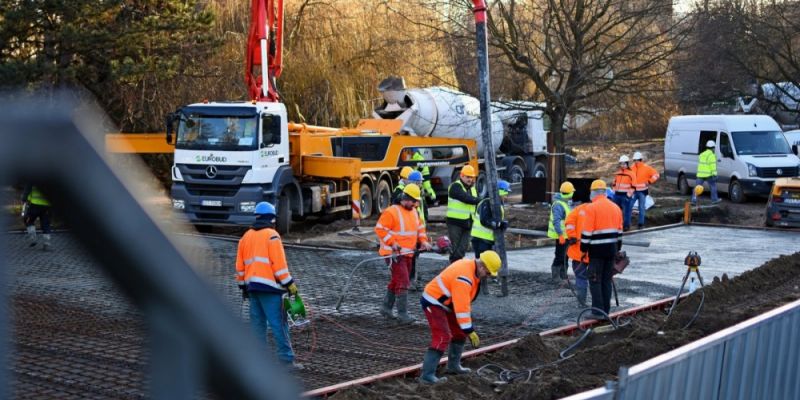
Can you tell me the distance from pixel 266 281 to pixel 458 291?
1.81 metres

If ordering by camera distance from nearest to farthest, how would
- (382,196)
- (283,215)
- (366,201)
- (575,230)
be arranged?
1. (575,230)
2. (283,215)
3. (366,201)
4. (382,196)

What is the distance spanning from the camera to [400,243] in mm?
11594

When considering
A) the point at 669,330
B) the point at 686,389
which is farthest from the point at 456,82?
the point at 686,389

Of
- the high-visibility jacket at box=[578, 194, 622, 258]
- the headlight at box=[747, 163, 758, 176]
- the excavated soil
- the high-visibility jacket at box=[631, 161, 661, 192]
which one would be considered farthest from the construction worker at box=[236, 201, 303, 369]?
the headlight at box=[747, 163, 758, 176]

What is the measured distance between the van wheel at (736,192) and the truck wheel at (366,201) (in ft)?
35.9

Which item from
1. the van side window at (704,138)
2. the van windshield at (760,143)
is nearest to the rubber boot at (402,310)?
the van windshield at (760,143)

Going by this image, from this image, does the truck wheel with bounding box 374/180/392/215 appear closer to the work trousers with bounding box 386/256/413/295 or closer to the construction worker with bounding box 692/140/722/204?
the construction worker with bounding box 692/140/722/204

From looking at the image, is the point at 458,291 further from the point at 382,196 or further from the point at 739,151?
the point at 739,151

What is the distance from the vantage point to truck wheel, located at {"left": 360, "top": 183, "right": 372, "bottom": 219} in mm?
23344

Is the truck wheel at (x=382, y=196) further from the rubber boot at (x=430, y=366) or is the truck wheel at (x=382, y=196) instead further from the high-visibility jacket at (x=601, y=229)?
the rubber boot at (x=430, y=366)

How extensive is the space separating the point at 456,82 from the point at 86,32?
11692 mm

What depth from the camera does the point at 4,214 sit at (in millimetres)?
1206

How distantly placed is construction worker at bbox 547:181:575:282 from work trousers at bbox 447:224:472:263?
1217 millimetres

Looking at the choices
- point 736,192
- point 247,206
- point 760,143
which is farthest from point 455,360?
point 760,143
